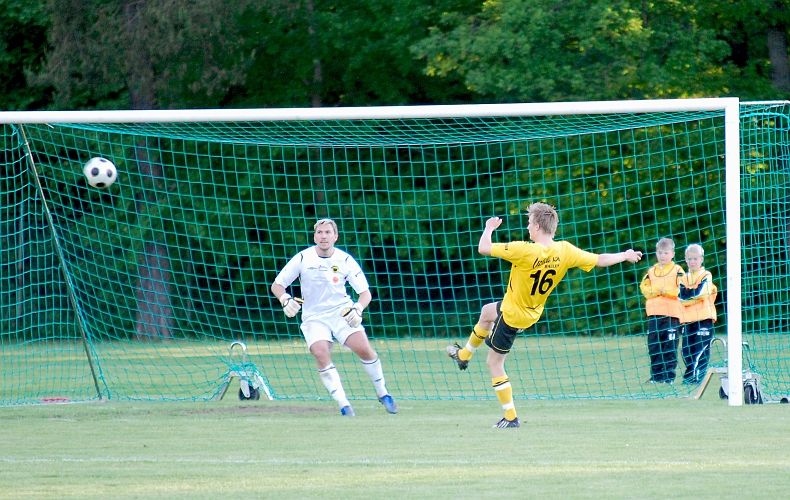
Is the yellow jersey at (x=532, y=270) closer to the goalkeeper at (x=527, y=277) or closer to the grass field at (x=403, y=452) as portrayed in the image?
the goalkeeper at (x=527, y=277)

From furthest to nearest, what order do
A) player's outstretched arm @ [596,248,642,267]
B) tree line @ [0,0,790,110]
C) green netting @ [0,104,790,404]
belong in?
1. tree line @ [0,0,790,110]
2. green netting @ [0,104,790,404]
3. player's outstretched arm @ [596,248,642,267]

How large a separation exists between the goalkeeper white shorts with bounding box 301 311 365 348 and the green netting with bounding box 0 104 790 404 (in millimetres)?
1593

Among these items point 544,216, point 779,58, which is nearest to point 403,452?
point 544,216

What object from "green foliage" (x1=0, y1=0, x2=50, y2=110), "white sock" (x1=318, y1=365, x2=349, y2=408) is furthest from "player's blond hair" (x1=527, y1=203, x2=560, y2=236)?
"green foliage" (x1=0, y1=0, x2=50, y2=110)

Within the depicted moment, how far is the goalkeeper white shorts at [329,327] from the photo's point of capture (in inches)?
373

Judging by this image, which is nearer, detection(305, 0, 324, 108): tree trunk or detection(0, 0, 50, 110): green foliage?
detection(305, 0, 324, 108): tree trunk

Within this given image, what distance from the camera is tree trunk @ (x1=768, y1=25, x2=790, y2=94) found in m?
23.6

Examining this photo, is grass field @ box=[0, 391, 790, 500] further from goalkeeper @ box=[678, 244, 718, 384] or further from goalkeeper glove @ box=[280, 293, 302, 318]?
goalkeeper @ box=[678, 244, 718, 384]

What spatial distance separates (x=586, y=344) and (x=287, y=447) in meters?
11.2

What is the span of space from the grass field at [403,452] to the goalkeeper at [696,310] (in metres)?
1.37

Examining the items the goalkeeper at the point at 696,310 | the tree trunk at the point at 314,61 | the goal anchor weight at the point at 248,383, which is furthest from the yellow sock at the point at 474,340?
the tree trunk at the point at 314,61

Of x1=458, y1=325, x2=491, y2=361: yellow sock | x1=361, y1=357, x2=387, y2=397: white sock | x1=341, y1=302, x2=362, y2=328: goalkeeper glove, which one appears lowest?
x1=361, y1=357, x2=387, y2=397: white sock

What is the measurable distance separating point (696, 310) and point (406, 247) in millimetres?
7634

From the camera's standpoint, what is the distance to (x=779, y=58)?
938 inches
